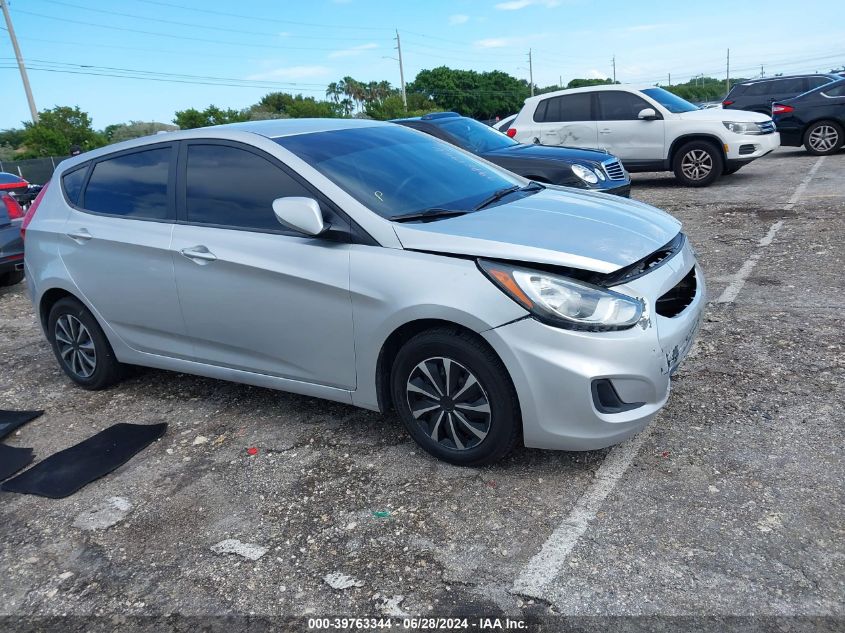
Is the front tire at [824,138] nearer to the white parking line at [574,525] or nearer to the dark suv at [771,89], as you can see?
the dark suv at [771,89]

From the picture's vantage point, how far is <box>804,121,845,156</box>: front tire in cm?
1454

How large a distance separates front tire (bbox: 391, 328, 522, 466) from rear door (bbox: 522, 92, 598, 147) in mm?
9858

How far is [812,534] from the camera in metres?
2.78

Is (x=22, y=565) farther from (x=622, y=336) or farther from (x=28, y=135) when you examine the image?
(x=28, y=135)

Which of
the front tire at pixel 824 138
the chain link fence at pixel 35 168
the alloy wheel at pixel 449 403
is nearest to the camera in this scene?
the alloy wheel at pixel 449 403

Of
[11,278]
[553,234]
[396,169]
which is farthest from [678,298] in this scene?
[11,278]

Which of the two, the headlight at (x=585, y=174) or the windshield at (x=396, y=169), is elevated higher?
the windshield at (x=396, y=169)

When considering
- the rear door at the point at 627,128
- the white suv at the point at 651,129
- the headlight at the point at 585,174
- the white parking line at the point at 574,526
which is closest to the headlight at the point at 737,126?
the white suv at the point at 651,129

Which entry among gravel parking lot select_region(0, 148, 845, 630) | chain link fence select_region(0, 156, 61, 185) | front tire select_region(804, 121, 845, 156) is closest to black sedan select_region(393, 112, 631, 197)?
gravel parking lot select_region(0, 148, 845, 630)

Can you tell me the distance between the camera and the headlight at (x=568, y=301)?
9.97 ft

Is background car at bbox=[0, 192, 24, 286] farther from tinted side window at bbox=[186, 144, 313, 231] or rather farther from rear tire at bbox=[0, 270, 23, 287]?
tinted side window at bbox=[186, 144, 313, 231]

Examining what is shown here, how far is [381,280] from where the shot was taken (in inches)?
133

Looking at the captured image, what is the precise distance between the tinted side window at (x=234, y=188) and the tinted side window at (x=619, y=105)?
9.59m

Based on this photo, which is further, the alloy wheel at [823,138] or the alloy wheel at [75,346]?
the alloy wheel at [823,138]
